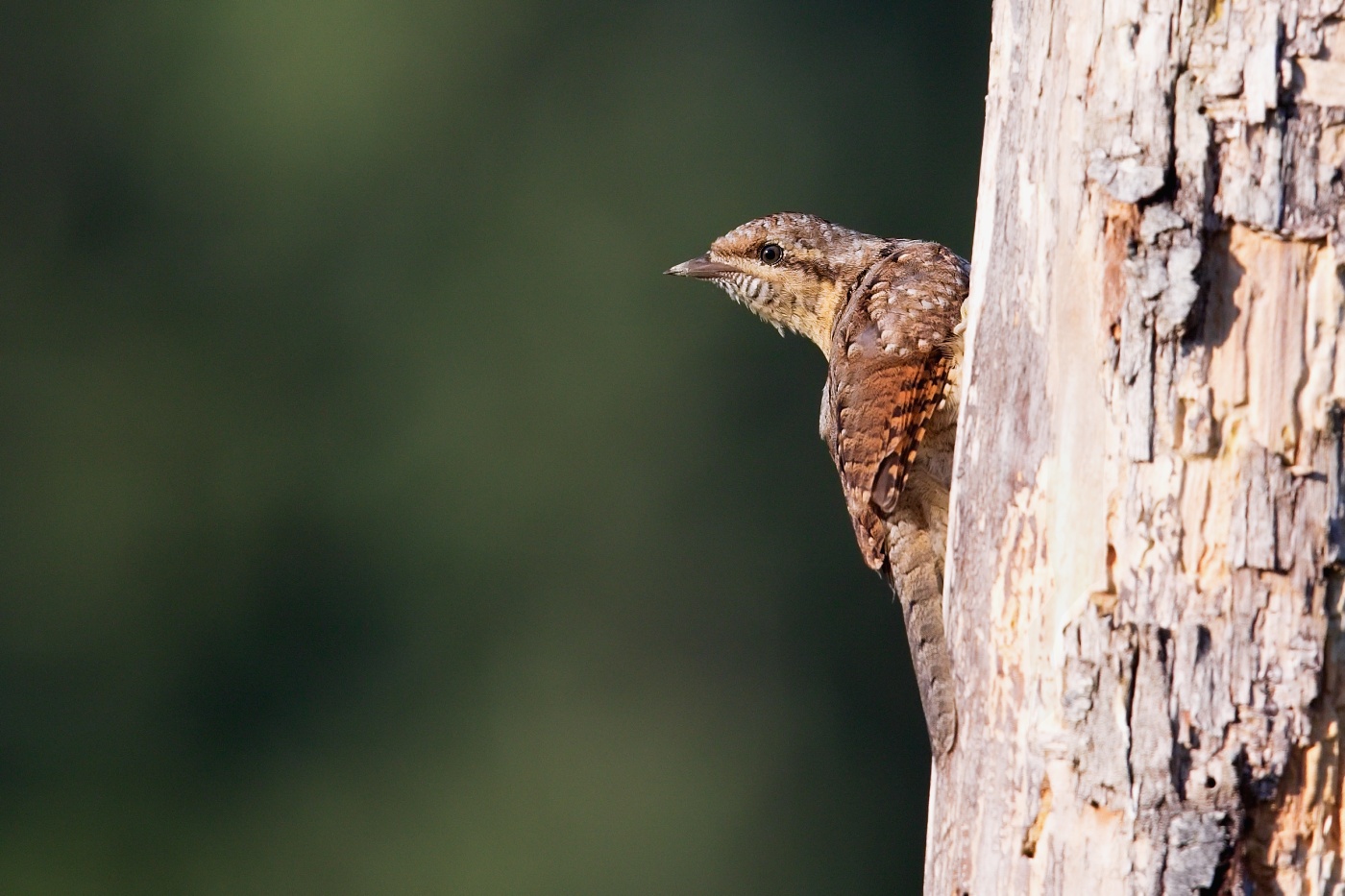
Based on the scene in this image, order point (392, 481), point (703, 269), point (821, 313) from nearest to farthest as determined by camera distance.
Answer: point (821, 313) → point (703, 269) → point (392, 481)

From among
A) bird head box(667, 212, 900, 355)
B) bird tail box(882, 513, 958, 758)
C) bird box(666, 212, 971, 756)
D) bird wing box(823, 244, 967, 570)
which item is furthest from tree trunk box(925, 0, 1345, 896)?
bird head box(667, 212, 900, 355)

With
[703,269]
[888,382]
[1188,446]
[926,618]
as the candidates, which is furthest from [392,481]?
[1188,446]

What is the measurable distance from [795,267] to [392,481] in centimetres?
1473

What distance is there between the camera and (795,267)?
494 centimetres

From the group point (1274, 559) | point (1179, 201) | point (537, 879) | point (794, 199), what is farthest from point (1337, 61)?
point (794, 199)

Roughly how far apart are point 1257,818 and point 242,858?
17.2 meters

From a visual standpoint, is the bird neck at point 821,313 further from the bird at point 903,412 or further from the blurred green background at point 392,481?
the blurred green background at point 392,481

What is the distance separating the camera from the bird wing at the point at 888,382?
392cm

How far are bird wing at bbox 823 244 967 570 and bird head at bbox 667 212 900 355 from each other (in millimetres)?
532

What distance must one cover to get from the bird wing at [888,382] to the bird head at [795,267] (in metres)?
0.53

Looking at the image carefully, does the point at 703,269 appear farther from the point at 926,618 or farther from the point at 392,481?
the point at 392,481

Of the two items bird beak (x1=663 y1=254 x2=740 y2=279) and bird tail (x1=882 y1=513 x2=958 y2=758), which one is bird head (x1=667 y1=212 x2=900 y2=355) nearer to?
bird beak (x1=663 y1=254 x2=740 y2=279)

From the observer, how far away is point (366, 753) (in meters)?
18.6

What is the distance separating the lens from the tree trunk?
243 cm
